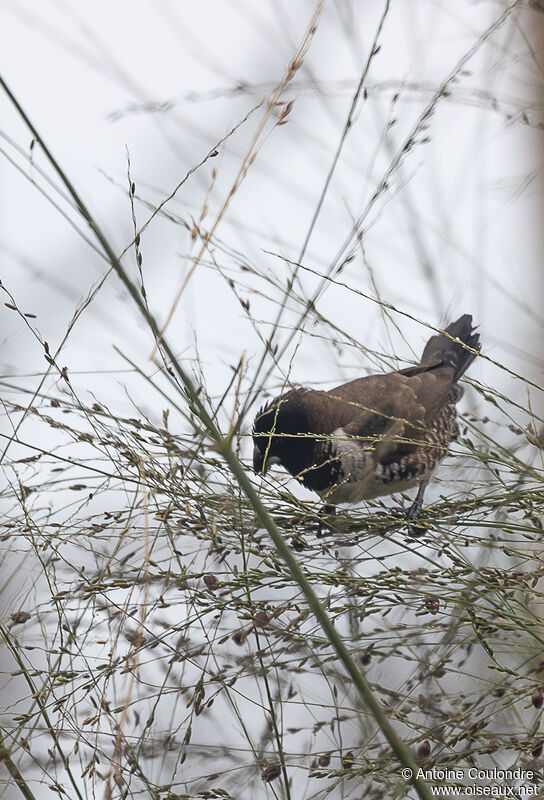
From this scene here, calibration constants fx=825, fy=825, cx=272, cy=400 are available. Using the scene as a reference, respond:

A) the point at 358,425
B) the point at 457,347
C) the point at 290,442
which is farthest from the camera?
the point at 457,347

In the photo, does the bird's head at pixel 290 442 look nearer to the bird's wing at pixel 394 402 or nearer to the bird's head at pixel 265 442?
the bird's head at pixel 265 442

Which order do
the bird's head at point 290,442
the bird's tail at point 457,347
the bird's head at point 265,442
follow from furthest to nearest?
1. the bird's tail at point 457,347
2. the bird's head at point 290,442
3. the bird's head at point 265,442

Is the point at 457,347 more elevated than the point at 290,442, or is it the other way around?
the point at 457,347

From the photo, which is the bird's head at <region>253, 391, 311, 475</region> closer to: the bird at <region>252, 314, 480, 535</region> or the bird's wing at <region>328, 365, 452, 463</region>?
the bird at <region>252, 314, 480, 535</region>

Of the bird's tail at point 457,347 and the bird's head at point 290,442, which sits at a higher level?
the bird's tail at point 457,347

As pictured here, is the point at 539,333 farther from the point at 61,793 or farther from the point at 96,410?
the point at 61,793

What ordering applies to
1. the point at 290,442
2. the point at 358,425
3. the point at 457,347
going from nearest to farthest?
the point at 358,425, the point at 290,442, the point at 457,347

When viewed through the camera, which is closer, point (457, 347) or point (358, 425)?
point (358, 425)

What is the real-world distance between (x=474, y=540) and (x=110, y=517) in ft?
1.49

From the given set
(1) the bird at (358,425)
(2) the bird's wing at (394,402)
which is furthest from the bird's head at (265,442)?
(2) the bird's wing at (394,402)

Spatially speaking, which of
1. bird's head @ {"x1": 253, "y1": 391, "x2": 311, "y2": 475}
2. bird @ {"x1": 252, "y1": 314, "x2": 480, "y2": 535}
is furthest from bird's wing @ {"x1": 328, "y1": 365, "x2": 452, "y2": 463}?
bird's head @ {"x1": 253, "y1": 391, "x2": 311, "y2": 475}

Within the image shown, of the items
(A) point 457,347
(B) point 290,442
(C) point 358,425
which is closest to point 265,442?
(B) point 290,442

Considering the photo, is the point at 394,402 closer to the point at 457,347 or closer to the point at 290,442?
the point at 290,442

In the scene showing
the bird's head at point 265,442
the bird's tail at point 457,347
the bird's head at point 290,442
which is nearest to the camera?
the bird's head at point 265,442
